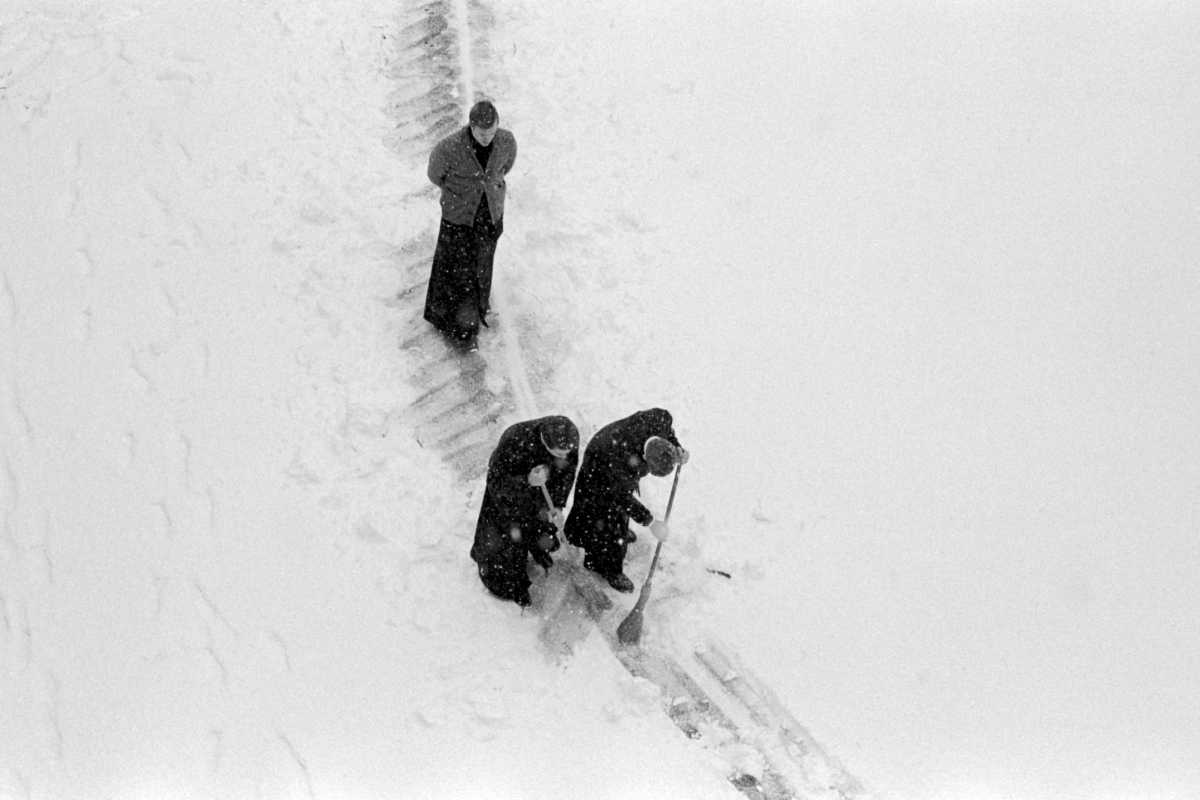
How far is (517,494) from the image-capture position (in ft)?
18.5

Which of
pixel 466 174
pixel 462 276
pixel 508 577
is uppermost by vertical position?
pixel 466 174

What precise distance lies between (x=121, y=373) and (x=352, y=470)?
5.34 feet

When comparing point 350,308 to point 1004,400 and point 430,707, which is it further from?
point 1004,400

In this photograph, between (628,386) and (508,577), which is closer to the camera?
(508,577)

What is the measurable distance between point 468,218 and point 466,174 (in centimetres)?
29

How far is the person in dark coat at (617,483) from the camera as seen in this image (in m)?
5.73

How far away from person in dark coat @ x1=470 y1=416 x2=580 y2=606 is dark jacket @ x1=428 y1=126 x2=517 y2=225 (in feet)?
5.88

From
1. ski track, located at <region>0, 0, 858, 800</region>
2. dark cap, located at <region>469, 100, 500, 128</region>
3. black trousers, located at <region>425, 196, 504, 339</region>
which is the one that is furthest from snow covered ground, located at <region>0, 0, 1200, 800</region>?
dark cap, located at <region>469, 100, 500, 128</region>

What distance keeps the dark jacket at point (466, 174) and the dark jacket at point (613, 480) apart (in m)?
1.86

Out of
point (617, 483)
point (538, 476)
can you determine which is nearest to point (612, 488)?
point (617, 483)

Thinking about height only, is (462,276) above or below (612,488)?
above

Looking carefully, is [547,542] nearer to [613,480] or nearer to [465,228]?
[613,480]

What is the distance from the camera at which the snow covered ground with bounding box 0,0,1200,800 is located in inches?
219

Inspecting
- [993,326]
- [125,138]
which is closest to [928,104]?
[993,326]
